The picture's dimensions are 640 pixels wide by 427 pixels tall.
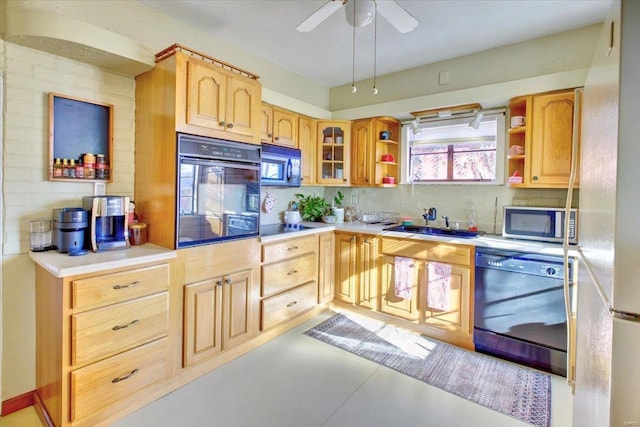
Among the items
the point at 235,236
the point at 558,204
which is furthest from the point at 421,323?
the point at 235,236

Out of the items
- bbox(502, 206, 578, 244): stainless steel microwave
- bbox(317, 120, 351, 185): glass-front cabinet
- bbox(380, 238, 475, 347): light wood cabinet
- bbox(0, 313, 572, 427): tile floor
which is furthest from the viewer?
bbox(317, 120, 351, 185): glass-front cabinet

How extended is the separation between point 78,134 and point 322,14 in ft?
5.99

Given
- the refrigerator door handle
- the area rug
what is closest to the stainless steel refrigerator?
the refrigerator door handle

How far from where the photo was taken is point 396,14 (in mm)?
1864

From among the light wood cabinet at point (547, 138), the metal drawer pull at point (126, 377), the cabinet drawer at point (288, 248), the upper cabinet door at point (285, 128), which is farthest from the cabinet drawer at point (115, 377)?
the light wood cabinet at point (547, 138)

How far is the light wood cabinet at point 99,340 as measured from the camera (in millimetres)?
1656

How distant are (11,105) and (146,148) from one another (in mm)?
741

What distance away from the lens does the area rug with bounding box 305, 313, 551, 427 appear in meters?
2.05

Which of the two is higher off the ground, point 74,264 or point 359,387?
point 74,264

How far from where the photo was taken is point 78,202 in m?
2.15

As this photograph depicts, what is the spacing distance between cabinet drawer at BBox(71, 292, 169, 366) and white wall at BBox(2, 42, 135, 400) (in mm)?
655

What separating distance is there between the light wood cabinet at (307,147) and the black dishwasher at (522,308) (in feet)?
6.47

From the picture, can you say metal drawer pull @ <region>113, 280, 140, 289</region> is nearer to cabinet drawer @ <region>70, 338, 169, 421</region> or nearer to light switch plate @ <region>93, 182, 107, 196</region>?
cabinet drawer @ <region>70, 338, 169, 421</region>

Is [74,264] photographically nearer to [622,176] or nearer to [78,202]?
[78,202]
